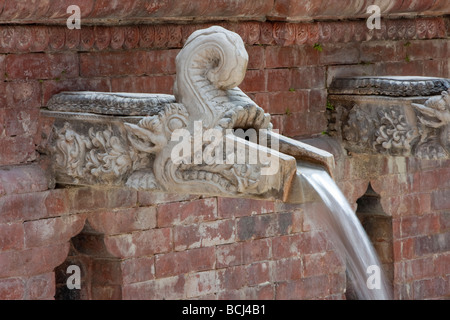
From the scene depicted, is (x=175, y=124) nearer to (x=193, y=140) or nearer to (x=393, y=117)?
(x=193, y=140)

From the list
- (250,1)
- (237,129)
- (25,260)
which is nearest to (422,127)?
(250,1)

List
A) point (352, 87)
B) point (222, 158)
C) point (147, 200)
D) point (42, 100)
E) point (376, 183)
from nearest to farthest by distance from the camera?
point (222, 158), point (42, 100), point (147, 200), point (352, 87), point (376, 183)

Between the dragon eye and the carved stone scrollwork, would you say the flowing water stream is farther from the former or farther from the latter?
the carved stone scrollwork

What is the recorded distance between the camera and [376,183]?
10.6 metres

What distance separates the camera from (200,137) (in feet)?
24.1

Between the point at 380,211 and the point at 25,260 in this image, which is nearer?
the point at 25,260

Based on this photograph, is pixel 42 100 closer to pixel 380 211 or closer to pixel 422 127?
pixel 422 127

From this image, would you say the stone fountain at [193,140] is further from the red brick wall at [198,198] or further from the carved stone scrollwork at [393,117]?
the carved stone scrollwork at [393,117]

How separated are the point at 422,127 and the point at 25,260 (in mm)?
3067

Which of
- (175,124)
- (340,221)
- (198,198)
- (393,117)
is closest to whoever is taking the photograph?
(340,221)

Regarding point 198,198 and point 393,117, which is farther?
point 393,117

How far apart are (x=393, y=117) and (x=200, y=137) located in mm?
2620

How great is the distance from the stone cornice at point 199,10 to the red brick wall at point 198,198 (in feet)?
0.08

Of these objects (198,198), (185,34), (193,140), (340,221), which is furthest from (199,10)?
(340,221)
